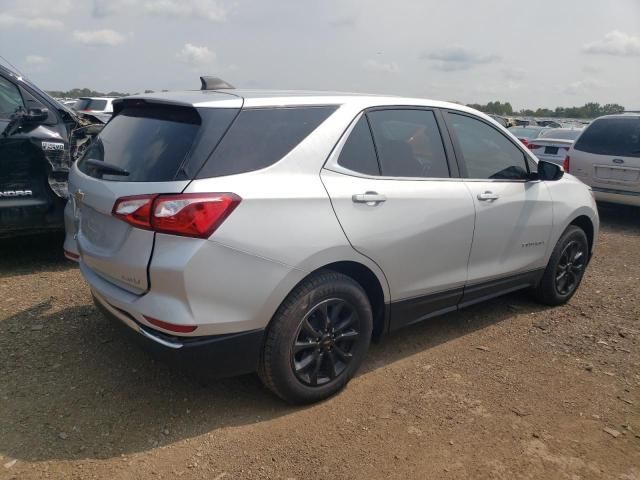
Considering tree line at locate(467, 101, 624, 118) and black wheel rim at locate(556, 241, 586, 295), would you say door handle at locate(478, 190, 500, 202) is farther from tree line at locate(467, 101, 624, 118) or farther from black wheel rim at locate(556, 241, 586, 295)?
tree line at locate(467, 101, 624, 118)

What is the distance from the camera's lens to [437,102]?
3801mm

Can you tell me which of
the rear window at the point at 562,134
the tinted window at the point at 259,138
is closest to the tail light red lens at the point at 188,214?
the tinted window at the point at 259,138

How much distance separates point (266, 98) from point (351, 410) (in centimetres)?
179

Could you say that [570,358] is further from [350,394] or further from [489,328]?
[350,394]

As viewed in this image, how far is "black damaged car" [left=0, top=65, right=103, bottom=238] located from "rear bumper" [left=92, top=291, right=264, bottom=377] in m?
2.56

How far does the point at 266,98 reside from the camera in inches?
115

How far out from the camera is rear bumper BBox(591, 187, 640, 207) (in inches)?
313

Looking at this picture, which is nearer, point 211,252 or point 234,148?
point 211,252

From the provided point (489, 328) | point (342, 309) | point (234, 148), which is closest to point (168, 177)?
point (234, 148)

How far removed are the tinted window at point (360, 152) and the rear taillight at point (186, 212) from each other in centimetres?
79

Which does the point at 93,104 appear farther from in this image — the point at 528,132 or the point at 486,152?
the point at 486,152

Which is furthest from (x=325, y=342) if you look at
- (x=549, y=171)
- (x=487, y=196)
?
(x=549, y=171)

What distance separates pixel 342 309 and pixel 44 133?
3.42 meters

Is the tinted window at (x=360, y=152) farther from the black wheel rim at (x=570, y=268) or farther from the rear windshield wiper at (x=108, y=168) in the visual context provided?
the black wheel rim at (x=570, y=268)
